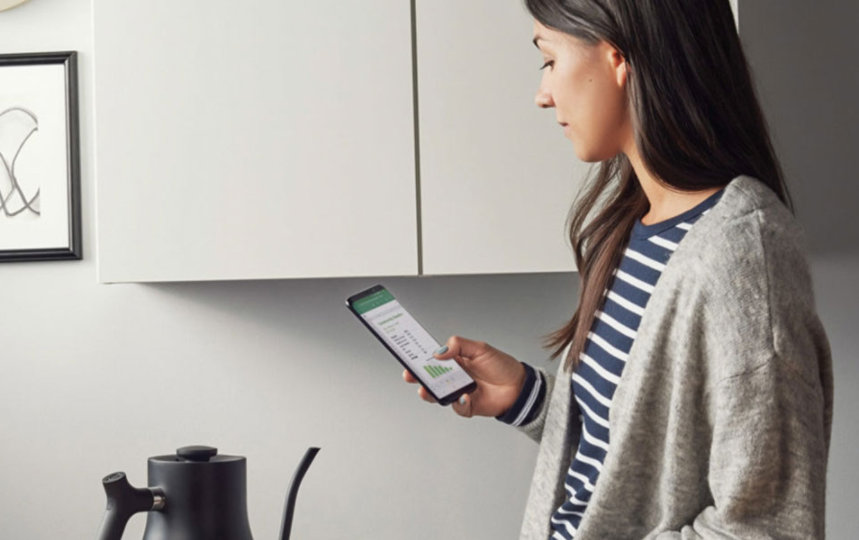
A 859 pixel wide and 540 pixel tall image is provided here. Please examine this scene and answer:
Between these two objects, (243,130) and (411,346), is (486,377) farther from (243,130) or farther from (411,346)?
(243,130)

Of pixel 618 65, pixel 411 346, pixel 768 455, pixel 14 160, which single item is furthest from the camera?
pixel 14 160

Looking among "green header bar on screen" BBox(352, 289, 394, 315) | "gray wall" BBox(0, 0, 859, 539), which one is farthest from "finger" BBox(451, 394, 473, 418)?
"gray wall" BBox(0, 0, 859, 539)

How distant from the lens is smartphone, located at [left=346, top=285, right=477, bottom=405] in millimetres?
1311

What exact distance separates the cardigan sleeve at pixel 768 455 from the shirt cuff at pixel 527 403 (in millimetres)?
427

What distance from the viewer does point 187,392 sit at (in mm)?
1855

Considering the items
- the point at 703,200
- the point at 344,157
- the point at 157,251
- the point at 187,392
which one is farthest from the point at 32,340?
the point at 703,200

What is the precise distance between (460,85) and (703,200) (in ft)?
2.00

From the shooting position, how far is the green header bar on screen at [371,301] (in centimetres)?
132

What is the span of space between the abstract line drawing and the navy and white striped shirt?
110 centimetres

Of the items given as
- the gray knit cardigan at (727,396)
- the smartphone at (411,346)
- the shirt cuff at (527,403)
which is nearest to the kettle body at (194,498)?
the smartphone at (411,346)

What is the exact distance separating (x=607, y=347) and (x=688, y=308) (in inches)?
7.4

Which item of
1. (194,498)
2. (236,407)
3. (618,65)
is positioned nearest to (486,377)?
(194,498)

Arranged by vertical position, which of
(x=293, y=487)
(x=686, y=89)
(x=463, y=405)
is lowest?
(x=293, y=487)

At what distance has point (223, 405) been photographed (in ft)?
6.08
